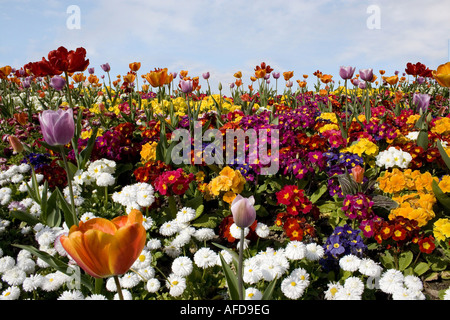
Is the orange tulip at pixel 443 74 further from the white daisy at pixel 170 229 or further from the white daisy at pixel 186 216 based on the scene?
the white daisy at pixel 170 229

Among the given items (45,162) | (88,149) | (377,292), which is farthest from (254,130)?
(45,162)

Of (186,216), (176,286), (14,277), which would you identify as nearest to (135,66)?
(186,216)

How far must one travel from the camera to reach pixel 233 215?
1142mm

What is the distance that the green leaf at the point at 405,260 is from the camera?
2.27m

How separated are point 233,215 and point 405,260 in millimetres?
1752

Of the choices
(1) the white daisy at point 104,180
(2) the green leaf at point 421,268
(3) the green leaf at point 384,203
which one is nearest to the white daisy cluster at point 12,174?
(1) the white daisy at point 104,180

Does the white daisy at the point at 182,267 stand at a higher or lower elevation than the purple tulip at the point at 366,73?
lower

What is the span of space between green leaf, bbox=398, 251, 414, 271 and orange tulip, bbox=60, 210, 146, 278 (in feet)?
6.61

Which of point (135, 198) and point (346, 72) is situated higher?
point (346, 72)

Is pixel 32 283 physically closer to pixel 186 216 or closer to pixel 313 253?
pixel 186 216

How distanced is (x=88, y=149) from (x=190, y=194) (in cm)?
115
